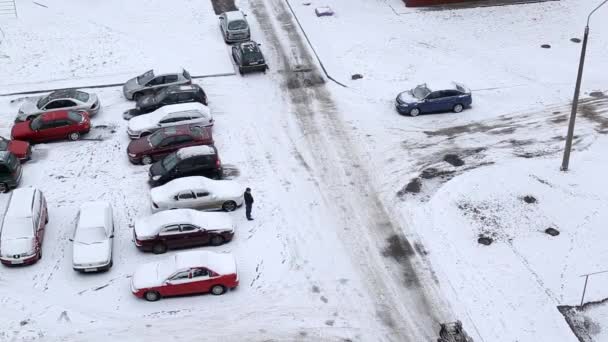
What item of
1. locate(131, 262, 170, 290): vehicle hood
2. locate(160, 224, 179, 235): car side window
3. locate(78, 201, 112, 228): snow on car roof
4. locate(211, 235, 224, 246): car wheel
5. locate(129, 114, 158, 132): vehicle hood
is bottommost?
locate(211, 235, 224, 246): car wheel

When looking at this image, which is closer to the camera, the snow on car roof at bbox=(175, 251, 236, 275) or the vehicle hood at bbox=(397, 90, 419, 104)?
the snow on car roof at bbox=(175, 251, 236, 275)

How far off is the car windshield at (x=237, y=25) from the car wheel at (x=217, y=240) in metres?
19.8

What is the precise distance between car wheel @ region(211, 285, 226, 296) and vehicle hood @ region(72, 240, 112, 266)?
4.00m

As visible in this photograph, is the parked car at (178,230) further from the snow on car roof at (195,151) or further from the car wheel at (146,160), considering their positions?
the car wheel at (146,160)

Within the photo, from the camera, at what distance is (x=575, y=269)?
2519 centimetres

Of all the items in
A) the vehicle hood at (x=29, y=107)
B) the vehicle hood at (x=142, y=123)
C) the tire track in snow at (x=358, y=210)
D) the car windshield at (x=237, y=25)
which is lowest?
the tire track in snow at (x=358, y=210)

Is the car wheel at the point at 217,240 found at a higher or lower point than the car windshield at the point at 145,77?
lower

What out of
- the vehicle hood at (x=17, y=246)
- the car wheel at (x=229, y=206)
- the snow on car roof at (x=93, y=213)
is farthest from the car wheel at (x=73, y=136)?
the car wheel at (x=229, y=206)

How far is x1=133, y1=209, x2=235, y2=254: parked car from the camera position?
2589cm

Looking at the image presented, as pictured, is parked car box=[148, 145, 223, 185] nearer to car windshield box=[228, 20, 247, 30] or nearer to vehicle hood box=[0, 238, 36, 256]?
vehicle hood box=[0, 238, 36, 256]

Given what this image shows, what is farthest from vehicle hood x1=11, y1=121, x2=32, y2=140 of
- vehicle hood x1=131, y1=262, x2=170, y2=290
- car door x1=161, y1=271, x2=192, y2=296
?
car door x1=161, y1=271, x2=192, y2=296

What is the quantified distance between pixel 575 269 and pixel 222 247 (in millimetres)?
12841

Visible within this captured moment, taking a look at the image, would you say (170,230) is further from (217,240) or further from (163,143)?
(163,143)

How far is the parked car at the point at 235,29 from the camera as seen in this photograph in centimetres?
4269
